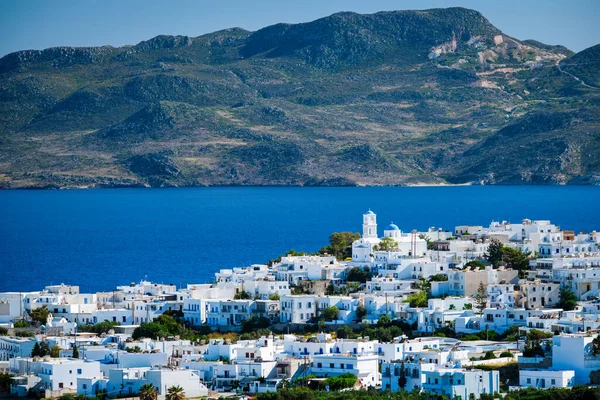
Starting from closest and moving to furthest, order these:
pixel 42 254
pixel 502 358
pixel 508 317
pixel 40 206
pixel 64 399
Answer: pixel 64 399
pixel 502 358
pixel 508 317
pixel 42 254
pixel 40 206

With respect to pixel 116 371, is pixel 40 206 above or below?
above

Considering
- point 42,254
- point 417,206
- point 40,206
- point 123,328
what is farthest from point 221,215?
point 123,328

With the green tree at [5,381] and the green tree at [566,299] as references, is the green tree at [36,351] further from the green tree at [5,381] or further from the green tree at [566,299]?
the green tree at [566,299]

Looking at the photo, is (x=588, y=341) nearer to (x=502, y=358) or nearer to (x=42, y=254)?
(x=502, y=358)

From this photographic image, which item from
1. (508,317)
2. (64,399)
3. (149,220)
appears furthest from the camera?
(149,220)

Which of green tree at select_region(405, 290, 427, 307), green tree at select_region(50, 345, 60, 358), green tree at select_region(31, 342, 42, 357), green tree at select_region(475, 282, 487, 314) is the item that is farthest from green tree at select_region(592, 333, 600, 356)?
green tree at select_region(31, 342, 42, 357)

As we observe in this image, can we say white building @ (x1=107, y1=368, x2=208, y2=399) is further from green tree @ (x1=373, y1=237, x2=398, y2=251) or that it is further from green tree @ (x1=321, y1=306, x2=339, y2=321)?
green tree @ (x1=373, y1=237, x2=398, y2=251)

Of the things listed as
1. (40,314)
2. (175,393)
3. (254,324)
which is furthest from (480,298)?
(175,393)

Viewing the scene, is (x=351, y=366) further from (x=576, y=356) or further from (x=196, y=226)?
(x=196, y=226)

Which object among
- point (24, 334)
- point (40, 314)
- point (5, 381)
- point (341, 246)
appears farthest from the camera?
point (341, 246)
